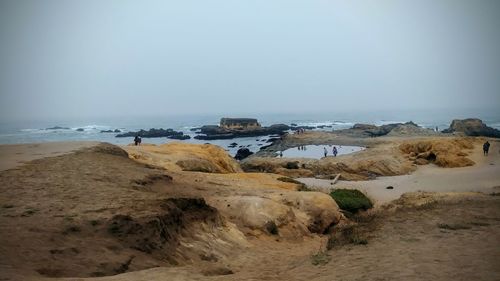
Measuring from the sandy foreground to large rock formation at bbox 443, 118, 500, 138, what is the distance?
69.7m

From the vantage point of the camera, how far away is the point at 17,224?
9.66 meters

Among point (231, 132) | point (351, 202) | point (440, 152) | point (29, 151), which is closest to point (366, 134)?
point (231, 132)

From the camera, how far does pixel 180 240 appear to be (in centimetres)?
1202

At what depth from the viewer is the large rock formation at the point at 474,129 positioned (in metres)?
79.7

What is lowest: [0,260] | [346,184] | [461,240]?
[346,184]

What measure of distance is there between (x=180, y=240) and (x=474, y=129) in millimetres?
85896

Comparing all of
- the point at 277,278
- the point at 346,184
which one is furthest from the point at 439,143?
the point at 277,278

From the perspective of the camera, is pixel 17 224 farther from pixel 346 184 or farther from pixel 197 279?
pixel 346 184

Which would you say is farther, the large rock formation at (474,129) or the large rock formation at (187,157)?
the large rock formation at (474,129)

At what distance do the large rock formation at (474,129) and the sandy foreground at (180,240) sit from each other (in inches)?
2744

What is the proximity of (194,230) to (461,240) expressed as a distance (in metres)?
8.04

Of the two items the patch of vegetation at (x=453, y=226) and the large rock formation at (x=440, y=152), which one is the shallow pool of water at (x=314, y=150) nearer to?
the large rock formation at (x=440, y=152)

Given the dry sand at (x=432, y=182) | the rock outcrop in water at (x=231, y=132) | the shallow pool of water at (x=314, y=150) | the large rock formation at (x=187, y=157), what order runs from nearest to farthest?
the large rock formation at (x=187, y=157)
the dry sand at (x=432, y=182)
the shallow pool of water at (x=314, y=150)
the rock outcrop in water at (x=231, y=132)

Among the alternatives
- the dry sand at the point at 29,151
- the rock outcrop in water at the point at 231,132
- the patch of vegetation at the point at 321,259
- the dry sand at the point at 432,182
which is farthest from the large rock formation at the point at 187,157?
the rock outcrop in water at the point at 231,132
